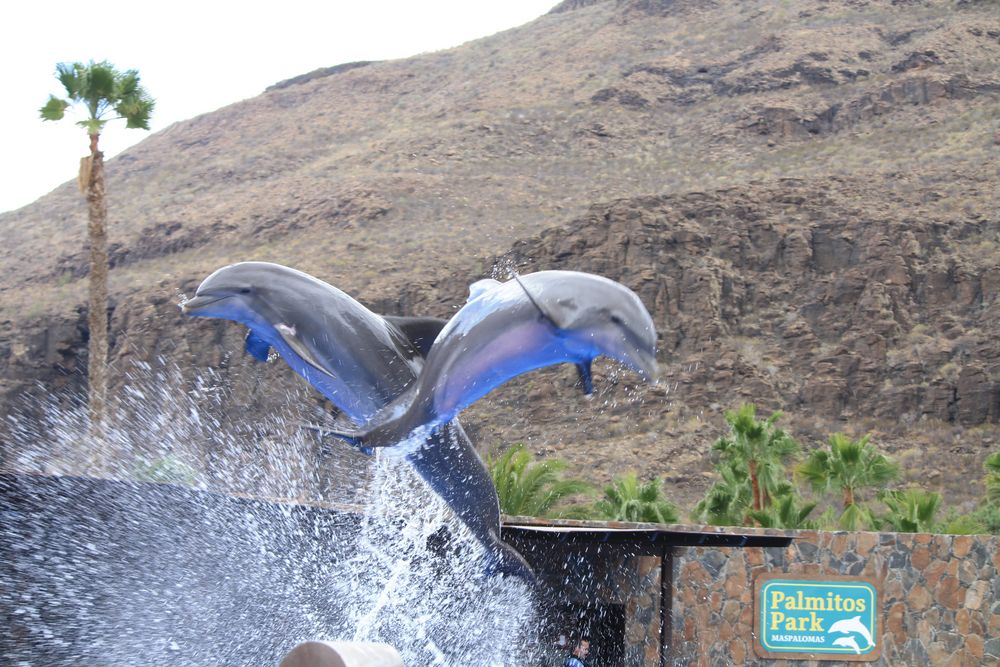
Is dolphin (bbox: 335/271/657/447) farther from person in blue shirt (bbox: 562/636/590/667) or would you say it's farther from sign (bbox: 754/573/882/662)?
sign (bbox: 754/573/882/662)

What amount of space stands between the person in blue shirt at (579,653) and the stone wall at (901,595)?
1042 millimetres

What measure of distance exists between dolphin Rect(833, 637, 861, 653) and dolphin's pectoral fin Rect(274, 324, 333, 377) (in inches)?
317

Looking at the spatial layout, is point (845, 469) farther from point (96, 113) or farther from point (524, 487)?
point (96, 113)

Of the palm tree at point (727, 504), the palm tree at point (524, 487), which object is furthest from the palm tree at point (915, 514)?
the palm tree at point (524, 487)

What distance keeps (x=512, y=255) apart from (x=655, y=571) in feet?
151

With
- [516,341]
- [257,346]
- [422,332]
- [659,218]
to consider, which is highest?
[257,346]

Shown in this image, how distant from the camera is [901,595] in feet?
47.0

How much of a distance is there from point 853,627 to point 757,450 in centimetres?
1230

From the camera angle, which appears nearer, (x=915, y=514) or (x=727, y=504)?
(x=915, y=514)

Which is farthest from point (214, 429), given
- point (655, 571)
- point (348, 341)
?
point (348, 341)

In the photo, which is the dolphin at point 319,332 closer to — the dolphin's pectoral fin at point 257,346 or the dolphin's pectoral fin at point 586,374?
the dolphin's pectoral fin at point 257,346

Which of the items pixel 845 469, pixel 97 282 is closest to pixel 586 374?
pixel 97 282

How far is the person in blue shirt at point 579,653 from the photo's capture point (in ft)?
42.6

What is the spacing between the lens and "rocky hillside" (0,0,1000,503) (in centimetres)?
5112
